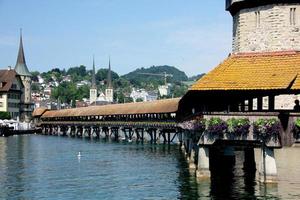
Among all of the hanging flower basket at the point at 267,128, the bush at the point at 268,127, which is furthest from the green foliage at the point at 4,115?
the bush at the point at 268,127

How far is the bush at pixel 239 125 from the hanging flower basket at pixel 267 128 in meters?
0.44

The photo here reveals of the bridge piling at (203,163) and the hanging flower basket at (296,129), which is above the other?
the hanging flower basket at (296,129)

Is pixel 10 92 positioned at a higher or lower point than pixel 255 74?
higher

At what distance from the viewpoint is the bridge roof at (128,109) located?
273ft

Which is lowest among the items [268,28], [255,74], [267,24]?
[255,74]

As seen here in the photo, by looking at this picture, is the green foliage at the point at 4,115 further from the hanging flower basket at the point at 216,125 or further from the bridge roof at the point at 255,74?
the hanging flower basket at the point at 216,125

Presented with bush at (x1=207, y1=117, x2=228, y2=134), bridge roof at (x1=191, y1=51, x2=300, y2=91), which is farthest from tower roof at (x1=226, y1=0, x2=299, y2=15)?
bush at (x1=207, y1=117, x2=228, y2=134)

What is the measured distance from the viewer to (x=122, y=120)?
102 meters

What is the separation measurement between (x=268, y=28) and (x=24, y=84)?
126 m

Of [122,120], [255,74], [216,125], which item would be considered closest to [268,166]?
[216,125]

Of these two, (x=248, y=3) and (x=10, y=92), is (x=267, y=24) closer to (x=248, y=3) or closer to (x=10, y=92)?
(x=248, y=3)

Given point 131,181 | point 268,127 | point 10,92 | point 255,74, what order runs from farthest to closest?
point 10,92 → point 131,181 → point 255,74 → point 268,127

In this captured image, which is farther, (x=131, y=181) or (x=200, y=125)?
(x=131, y=181)

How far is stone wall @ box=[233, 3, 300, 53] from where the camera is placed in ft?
131
